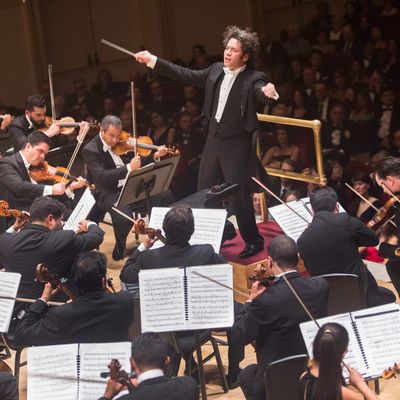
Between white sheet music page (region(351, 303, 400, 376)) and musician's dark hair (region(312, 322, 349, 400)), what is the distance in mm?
551

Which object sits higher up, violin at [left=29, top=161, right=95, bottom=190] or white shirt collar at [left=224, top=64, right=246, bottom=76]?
white shirt collar at [left=224, top=64, right=246, bottom=76]

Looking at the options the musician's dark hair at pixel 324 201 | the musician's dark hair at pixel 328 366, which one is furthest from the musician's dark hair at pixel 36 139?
the musician's dark hair at pixel 328 366

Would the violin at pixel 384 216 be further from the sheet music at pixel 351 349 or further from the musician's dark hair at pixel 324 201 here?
the sheet music at pixel 351 349

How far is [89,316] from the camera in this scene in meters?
4.50

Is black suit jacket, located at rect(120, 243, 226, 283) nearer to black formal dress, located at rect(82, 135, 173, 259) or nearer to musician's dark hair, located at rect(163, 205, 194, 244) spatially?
musician's dark hair, located at rect(163, 205, 194, 244)

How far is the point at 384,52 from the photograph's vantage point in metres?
9.25

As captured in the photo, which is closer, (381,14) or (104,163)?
(104,163)

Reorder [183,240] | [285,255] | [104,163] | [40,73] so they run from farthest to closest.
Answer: [40,73] < [104,163] < [183,240] < [285,255]

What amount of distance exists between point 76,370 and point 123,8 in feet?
29.0

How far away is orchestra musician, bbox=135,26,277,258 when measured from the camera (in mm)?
5945

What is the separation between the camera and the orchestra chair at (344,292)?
486cm

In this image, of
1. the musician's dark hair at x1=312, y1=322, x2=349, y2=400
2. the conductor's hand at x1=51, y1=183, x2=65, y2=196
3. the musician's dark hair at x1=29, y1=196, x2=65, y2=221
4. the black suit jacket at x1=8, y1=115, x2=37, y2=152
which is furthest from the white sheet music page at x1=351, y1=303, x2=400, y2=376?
the black suit jacket at x1=8, y1=115, x2=37, y2=152

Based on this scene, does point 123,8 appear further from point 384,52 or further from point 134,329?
point 134,329

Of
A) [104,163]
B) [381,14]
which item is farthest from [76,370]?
[381,14]
